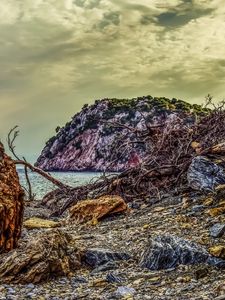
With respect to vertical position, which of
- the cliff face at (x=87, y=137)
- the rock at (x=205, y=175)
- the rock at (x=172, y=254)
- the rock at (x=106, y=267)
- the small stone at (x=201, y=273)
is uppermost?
the cliff face at (x=87, y=137)

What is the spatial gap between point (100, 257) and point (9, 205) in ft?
4.10

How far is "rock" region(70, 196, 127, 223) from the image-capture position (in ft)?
24.5

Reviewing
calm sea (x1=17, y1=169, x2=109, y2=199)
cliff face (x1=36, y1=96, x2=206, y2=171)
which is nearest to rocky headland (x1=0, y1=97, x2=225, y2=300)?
calm sea (x1=17, y1=169, x2=109, y2=199)

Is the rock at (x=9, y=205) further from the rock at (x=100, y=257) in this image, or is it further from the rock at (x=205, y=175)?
the rock at (x=205, y=175)

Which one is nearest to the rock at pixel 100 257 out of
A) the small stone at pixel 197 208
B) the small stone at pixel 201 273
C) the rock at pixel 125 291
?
the rock at pixel 125 291

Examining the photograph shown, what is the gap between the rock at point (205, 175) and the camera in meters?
7.07

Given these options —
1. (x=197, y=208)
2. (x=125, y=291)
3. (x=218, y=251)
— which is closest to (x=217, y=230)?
(x=218, y=251)

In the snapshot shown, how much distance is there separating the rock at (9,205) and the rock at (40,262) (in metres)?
0.71

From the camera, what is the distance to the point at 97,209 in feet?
24.8

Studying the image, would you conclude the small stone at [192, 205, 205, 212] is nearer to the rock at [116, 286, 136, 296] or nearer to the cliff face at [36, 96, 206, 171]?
the rock at [116, 286, 136, 296]

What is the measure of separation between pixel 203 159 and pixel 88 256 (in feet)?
10.4

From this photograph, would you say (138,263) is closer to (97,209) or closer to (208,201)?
(208,201)

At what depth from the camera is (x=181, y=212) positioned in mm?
6465

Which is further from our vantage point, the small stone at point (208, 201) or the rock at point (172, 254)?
the small stone at point (208, 201)
